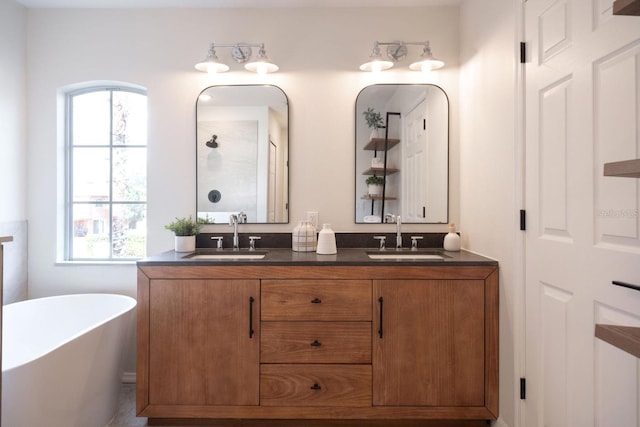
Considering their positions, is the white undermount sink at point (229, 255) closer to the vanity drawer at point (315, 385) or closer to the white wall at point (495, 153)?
the vanity drawer at point (315, 385)

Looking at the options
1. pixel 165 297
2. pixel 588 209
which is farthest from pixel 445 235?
pixel 165 297

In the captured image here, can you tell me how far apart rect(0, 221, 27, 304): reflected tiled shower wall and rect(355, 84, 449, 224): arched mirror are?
7.47 ft

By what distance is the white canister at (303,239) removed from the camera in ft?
7.55

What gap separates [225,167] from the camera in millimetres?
2498

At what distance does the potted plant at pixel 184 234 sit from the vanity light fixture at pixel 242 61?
40.0 inches

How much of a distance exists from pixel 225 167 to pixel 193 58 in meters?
0.78

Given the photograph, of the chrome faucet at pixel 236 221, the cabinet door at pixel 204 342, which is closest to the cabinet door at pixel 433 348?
the cabinet door at pixel 204 342

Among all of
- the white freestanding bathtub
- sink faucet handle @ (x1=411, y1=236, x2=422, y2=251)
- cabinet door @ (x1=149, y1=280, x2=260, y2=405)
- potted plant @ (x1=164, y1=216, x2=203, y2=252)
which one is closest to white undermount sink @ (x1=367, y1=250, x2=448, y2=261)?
sink faucet handle @ (x1=411, y1=236, x2=422, y2=251)

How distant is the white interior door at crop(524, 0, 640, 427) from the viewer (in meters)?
1.16

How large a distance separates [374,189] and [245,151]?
921 millimetres

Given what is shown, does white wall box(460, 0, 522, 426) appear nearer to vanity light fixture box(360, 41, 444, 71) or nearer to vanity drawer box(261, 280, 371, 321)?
vanity light fixture box(360, 41, 444, 71)

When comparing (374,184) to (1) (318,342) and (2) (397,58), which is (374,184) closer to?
(2) (397,58)

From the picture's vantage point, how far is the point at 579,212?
4.45ft

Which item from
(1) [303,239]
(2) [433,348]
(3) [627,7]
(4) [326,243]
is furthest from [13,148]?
(3) [627,7]
